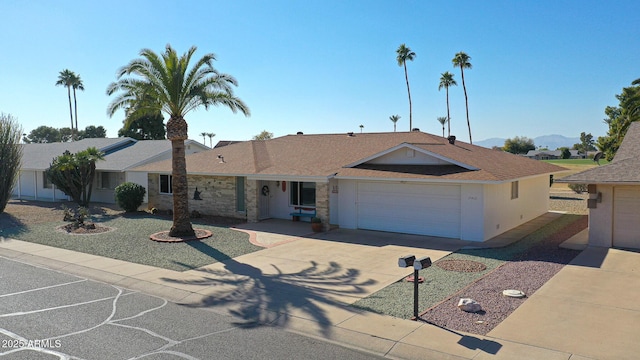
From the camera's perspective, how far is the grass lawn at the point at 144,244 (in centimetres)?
1467

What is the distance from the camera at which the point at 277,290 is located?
11117mm

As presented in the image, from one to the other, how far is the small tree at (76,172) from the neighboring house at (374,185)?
3.77 meters

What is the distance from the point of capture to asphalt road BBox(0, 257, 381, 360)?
293 inches

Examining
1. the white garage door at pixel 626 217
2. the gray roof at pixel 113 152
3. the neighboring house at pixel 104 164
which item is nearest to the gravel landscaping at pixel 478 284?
the white garage door at pixel 626 217

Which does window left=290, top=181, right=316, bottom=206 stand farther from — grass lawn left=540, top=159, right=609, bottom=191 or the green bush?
grass lawn left=540, top=159, right=609, bottom=191

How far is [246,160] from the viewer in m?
24.5

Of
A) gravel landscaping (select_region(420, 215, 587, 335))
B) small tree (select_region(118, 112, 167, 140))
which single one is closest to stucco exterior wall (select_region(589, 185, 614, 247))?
gravel landscaping (select_region(420, 215, 587, 335))

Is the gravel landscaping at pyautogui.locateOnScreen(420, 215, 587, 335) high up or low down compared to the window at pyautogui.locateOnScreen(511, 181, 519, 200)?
down

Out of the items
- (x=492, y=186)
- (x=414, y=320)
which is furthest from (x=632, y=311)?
(x=492, y=186)

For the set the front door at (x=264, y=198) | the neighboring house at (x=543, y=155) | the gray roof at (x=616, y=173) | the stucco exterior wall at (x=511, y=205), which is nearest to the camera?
the gray roof at (x=616, y=173)

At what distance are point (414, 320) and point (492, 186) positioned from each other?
32.6 ft

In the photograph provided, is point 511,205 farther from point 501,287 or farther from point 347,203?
point 501,287

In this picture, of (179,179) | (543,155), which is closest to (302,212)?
(179,179)

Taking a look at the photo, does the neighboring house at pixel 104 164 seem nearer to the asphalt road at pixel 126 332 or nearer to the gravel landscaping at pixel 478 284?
the asphalt road at pixel 126 332
